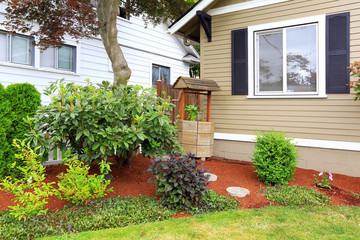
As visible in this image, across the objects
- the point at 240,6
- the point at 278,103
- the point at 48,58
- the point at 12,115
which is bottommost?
the point at 12,115

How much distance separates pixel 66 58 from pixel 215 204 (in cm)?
685

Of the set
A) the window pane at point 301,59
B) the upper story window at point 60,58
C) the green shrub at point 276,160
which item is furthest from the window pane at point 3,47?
the window pane at point 301,59

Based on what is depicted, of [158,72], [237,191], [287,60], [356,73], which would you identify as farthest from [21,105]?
[158,72]

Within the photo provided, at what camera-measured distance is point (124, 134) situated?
3.66 metres

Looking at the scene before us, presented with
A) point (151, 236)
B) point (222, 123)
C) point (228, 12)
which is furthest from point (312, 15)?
point (151, 236)

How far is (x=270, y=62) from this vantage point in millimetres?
5816

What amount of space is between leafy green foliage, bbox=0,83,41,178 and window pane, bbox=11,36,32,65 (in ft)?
11.4

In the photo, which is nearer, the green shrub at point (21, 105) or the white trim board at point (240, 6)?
the green shrub at point (21, 105)

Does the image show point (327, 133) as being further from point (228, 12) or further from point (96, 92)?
point (96, 92)

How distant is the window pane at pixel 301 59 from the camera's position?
5.35 m

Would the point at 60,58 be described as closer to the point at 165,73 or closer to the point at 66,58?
the point at 66,58

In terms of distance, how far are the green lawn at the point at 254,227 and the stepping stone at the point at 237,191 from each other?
1.64 feet

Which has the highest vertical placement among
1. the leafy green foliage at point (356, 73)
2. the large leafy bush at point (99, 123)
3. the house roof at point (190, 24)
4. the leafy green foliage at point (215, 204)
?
the house roof at point (190, 24)

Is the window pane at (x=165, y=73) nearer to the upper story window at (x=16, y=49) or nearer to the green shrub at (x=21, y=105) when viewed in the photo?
the upper story window at (x=16, y=49)
